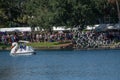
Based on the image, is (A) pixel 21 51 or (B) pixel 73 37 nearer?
(A) pixel 21 51

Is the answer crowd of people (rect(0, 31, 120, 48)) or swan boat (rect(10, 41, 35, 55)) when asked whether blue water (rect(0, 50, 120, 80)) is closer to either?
swan boat (rect(10, 41, 35, 55))

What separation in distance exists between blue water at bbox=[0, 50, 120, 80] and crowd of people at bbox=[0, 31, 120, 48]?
16.8 ft

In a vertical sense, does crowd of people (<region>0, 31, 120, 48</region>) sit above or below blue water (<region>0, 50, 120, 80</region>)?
above

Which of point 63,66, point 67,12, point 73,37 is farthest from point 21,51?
point 63,66

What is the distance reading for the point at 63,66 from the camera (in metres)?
67.2

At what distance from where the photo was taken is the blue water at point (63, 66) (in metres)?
57.9

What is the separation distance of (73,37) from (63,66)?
95.4 ft

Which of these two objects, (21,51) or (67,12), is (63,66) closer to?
(21,51)

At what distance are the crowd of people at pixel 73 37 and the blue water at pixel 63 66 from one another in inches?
202

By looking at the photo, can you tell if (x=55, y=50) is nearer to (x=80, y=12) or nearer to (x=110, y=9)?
(x=80, y=12)

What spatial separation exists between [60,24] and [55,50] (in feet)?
33.1

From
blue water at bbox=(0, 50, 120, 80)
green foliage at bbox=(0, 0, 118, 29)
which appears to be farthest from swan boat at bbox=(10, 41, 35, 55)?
green foliage at bbox=(0, 0, 118, 29)

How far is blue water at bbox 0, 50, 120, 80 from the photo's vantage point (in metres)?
57.9

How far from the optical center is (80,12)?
10125cm
